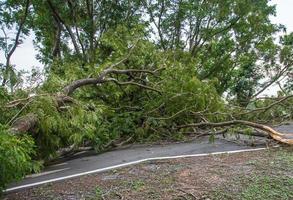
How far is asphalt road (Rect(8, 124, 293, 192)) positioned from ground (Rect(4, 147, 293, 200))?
1.66ft

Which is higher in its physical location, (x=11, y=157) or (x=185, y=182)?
(x=11, y=157)

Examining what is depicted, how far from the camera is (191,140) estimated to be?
7.18 m

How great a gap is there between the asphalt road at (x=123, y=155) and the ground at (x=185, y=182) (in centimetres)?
51

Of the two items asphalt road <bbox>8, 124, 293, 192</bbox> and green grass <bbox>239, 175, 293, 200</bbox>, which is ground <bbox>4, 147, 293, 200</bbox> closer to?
green grass <bbox>239, 175, 293, 200</bbox>

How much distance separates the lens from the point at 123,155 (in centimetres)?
584

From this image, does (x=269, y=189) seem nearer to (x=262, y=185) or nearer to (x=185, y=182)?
(x=262, y=185)

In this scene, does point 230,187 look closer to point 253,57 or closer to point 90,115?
point 90,115

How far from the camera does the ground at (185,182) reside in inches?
142

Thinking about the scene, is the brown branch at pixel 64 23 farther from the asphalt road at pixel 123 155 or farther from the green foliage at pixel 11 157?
the green foliage at pixel 11 157

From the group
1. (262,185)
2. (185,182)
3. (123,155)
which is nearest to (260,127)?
(123,155)

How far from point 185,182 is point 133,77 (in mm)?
4043

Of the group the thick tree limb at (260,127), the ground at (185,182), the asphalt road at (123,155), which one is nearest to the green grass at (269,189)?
the ground at (185,182)

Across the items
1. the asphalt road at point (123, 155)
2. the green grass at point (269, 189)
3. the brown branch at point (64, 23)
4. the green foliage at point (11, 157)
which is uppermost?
the brown branch at point (64, 23)

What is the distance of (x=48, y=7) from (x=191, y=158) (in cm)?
835
